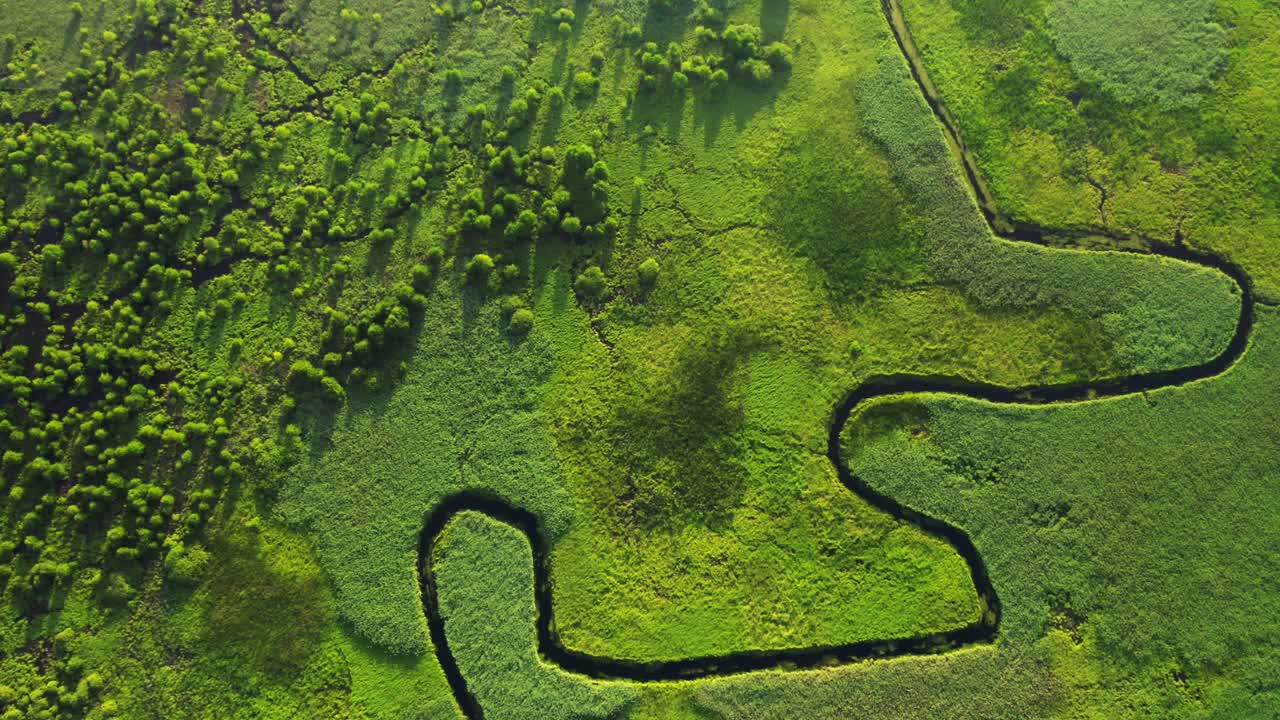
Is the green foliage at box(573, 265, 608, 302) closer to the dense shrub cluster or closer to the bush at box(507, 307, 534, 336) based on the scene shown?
the bush at box(507, 307, 534, 336)

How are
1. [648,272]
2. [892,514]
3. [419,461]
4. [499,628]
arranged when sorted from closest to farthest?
[499,628]
[892,514]
[419,461]
[648,272]

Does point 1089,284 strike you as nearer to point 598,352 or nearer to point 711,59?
point 711,59

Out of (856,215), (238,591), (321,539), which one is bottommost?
(238,591)

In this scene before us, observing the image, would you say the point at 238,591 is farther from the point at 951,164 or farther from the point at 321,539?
the point at 951,164

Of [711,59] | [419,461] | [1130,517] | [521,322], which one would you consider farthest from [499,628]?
[711,59]

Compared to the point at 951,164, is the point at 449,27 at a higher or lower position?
higher

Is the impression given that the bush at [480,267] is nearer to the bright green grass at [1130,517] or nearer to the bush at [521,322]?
the bush at [521,322]

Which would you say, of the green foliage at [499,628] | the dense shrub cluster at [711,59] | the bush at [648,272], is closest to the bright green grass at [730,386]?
the bush at [648,272]

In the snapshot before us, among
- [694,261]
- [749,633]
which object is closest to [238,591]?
[749,633]
